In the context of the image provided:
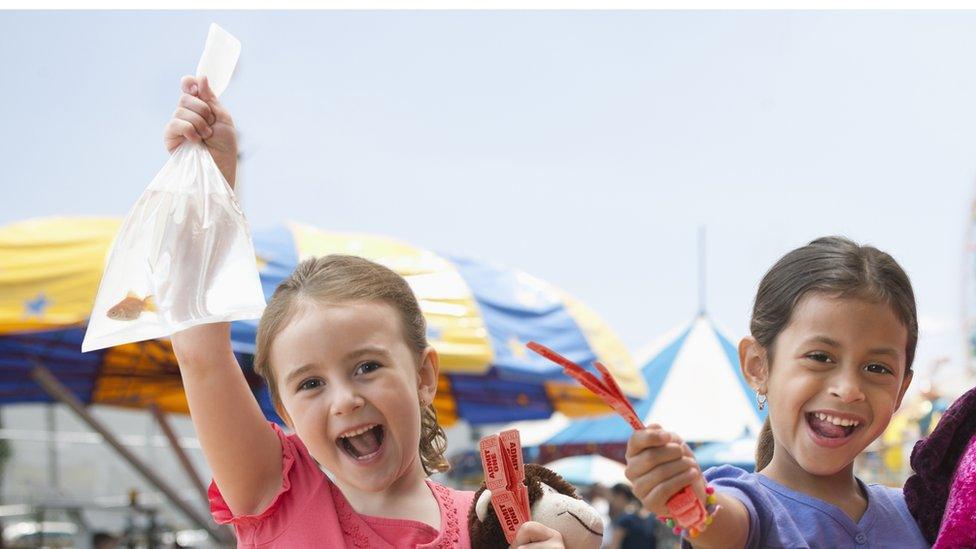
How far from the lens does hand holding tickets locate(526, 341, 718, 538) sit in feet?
3.63

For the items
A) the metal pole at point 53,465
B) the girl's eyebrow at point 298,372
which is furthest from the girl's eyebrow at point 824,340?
the metal pole at point 53,465

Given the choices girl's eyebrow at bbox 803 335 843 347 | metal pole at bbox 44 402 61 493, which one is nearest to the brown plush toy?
girl's eyebrow at bbox 803 335 843 347

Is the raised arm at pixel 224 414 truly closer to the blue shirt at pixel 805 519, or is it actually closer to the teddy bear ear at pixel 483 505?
the teddy bear ear at pixel 483 505

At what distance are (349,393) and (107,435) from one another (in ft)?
13.5

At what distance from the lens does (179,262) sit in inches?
56.7

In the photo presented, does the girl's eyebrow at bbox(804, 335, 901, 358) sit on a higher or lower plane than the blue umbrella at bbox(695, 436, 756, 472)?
higher

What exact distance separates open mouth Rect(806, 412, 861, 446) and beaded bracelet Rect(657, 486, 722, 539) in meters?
0.25

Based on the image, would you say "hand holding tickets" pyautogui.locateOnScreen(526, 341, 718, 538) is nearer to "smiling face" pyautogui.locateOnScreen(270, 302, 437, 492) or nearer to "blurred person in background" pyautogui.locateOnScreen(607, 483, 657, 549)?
"smiling face" pyautogui.locateOnScreen(270, 302, 437, 492)

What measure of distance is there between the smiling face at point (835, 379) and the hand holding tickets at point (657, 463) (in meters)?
0.32

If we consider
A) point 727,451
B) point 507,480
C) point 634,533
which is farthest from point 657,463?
point 727,451

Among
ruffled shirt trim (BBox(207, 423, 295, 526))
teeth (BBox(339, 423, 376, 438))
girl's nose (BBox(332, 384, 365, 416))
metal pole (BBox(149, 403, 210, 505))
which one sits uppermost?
girl's nose (BBox(332, 384, 365, 416))

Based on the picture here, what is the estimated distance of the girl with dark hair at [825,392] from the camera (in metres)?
1.38

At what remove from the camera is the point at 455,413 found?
687cm

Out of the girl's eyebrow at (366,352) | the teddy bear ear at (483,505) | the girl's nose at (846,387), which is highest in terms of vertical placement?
the girl's nose at (846,387)
